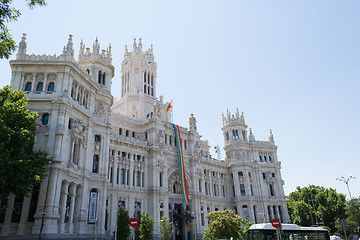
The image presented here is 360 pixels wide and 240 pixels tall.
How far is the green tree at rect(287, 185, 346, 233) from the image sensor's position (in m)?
74.2

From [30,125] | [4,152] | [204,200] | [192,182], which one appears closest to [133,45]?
[192,182]

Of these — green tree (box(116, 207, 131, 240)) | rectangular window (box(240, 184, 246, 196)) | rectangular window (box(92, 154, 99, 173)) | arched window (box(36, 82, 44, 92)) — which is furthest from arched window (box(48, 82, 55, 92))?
rectangular window (box(240, 184, 246, 196))

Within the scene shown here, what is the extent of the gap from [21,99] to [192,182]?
4158 centimetres

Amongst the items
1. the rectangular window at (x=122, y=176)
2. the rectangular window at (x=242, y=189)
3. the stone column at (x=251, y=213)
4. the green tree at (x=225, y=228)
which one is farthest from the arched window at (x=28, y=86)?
the stone column at (x=251, y=213)

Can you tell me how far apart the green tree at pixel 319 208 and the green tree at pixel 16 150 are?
233ft

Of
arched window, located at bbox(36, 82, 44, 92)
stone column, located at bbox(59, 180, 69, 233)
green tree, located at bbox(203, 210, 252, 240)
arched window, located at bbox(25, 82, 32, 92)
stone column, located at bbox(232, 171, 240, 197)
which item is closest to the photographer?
stone column, located at bbox(59, 180, 69, 233)

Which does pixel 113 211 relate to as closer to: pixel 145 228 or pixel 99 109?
pixel 145 228

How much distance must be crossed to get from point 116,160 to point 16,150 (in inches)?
940

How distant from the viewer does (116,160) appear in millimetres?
48312

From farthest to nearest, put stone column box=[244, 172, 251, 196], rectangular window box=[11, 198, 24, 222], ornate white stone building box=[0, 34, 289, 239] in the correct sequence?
stone column box=[244, 172, 251, 196], ornate white stone building box=[0, 34, 289, 239], rectangular window box=[11, 198, 24, 222]

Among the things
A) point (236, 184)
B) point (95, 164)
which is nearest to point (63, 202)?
point (95, 164)

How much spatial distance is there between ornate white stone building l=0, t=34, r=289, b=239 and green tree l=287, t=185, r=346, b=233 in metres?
11.0

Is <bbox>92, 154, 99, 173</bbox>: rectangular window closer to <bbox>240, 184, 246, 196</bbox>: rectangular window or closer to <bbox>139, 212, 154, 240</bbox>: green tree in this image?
<bbox>139, 212, 154, 240</bbox>: green tree

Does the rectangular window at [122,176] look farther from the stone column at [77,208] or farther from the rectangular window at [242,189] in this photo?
the rectangular window at [242,189]
